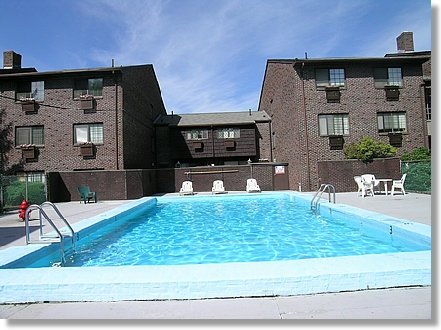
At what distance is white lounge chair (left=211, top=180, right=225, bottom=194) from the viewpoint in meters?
17.7

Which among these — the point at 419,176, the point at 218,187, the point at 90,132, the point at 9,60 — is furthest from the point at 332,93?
the point at 9,60

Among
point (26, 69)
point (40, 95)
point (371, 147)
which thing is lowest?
point (371, 147)

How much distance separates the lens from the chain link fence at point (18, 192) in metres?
13.1

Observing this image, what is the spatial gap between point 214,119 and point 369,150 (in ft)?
46.3

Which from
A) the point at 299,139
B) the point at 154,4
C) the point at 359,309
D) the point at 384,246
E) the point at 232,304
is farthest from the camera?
the point at 299,139

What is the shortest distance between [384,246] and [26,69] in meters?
29.1

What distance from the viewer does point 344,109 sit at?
17469 millimetres

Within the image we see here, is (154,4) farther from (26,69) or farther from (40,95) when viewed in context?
(26,69)

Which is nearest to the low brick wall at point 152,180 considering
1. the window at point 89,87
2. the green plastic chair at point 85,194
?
the green plastic chair at point 85,194

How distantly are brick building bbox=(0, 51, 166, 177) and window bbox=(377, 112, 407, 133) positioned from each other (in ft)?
52.3

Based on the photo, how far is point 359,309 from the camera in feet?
9.47

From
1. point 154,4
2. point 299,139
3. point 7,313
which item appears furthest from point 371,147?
point 7,313

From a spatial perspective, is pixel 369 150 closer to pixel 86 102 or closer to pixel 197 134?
pixel 197 134

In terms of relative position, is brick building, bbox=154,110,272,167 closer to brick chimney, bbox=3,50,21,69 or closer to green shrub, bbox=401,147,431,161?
green shrub, bbox=401,147,431,161
